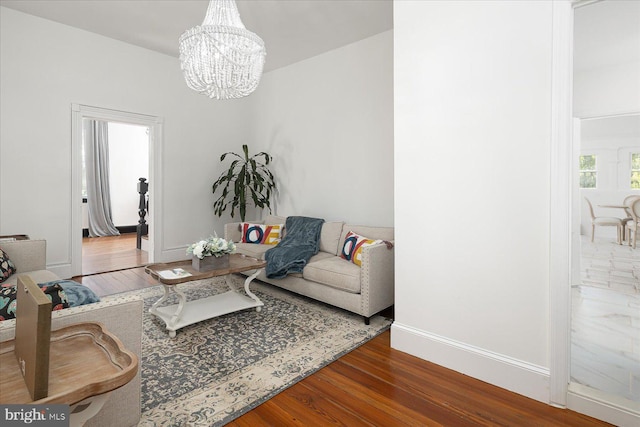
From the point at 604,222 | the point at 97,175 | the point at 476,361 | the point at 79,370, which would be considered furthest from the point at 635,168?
the point at 97,175

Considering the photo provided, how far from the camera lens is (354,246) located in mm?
3438

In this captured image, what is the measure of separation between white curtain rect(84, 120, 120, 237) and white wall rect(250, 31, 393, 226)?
166 inches

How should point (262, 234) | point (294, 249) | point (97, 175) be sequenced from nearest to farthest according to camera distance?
point (294, 249)
point (262, 234)
point (97, 175)

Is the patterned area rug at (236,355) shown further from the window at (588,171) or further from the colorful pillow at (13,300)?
the window at (588,171)

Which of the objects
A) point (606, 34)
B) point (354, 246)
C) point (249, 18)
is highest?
point (249, 18)

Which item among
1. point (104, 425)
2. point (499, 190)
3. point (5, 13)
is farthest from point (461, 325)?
point (5, 13)

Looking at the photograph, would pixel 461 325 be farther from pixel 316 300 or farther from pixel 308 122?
pixel 308 122

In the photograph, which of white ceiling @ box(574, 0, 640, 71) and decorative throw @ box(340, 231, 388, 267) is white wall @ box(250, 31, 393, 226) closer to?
decorative throw @ box(340, 231, 388, 267)

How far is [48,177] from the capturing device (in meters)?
3.97

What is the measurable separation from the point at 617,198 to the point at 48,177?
5.40 metres

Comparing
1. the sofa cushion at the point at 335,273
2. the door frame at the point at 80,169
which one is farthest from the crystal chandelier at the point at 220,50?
the door frame at the point at 80,169

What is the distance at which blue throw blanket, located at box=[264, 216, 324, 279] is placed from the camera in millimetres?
3477

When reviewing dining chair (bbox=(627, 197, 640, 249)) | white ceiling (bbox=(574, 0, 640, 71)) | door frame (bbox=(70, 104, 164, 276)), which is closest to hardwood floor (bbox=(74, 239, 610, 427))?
dining chair (bbox=(627, 197, 640, 249))

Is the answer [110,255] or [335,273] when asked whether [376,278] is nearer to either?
[335,273]
